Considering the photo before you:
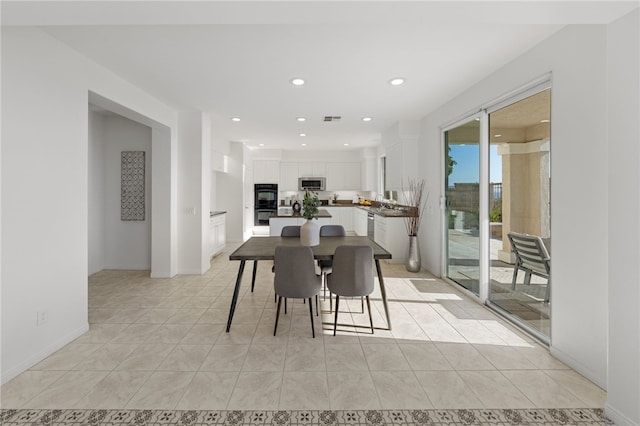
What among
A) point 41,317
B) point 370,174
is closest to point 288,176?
point 370,174

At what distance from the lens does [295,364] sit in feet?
7.75

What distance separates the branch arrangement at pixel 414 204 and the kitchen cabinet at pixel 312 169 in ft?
13.2

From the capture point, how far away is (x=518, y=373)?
2.26m

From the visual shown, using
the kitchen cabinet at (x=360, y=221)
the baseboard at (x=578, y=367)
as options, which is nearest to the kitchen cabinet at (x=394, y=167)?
the kitchen cabinet at (x=360, y=221)

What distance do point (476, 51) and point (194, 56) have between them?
2.61 m

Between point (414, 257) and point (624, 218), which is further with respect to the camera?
point (414, 257)

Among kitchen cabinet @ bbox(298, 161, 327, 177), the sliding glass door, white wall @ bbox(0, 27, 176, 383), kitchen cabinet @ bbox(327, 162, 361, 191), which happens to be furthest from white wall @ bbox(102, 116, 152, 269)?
Answer: kitchen cabinet @ bbox(327, 162, 361, 191)

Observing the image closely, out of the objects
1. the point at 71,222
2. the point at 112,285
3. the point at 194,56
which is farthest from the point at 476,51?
the point at 112,285

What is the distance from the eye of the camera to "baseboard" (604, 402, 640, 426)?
1.68 metres

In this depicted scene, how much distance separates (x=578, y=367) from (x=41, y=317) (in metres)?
4.08

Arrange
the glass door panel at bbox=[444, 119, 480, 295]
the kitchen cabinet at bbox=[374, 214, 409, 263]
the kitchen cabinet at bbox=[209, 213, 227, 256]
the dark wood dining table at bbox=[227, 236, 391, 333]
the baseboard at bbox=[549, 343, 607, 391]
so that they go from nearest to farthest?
1. the baseboard at bbox=[549, 343, 607, 391]
2. the dark wood dining table at bbox=[227, 236, 391, 333]
3. the glass door panel at bbox=[444, 119, 480, 295]
4. the kitchen cabinet at bbox=[374, 214, 409, 263]
5. the kitchen cabinet at bbox=[209, 213, 227, 256]

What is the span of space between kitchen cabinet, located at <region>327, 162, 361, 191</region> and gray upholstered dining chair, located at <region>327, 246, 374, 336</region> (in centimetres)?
672

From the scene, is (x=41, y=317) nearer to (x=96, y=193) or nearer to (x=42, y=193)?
(x=42, y=193)

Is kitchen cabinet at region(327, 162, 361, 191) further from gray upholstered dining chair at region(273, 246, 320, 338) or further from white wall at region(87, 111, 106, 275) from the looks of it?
gray upholstered dining chair at region(273, 246, 320, 338)
